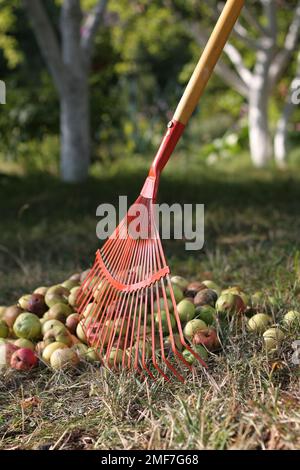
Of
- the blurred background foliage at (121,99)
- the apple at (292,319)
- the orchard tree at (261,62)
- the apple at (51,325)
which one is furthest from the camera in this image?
the orchard tree at (261,62)

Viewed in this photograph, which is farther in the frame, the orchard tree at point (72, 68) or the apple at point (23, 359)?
the orchard tree at point (72, 68)

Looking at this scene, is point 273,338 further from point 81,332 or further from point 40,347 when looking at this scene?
point 40,347

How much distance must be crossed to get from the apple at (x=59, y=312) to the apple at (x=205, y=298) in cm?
49

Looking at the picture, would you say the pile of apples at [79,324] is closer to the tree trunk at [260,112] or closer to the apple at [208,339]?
the apple at [208,339]

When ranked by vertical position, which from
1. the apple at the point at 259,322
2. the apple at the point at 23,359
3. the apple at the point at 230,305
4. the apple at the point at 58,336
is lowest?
the apple at the point at 23,359

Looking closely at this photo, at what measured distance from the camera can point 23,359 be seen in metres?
2.44

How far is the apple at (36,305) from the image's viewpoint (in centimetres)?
276

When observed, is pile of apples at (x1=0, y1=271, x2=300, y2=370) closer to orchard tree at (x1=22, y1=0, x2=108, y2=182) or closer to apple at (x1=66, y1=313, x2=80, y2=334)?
apple at (x1=66, y1=313, x2=80, y2=334)

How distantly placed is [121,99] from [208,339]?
7152mm

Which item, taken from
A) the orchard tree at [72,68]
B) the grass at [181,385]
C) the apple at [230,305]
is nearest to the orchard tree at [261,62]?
the orchard tree at [72,68]

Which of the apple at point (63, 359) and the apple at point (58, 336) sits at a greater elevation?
the apple at point (58, 336)

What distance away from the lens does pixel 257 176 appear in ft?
22.9

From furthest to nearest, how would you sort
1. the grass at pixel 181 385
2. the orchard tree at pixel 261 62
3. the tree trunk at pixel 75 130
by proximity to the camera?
the orchard tree at pixel 261 62
the tree trunk at pixel 75 130
the grass at pixel 181 385

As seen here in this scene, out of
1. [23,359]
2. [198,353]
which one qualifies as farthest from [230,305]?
[23,359]
